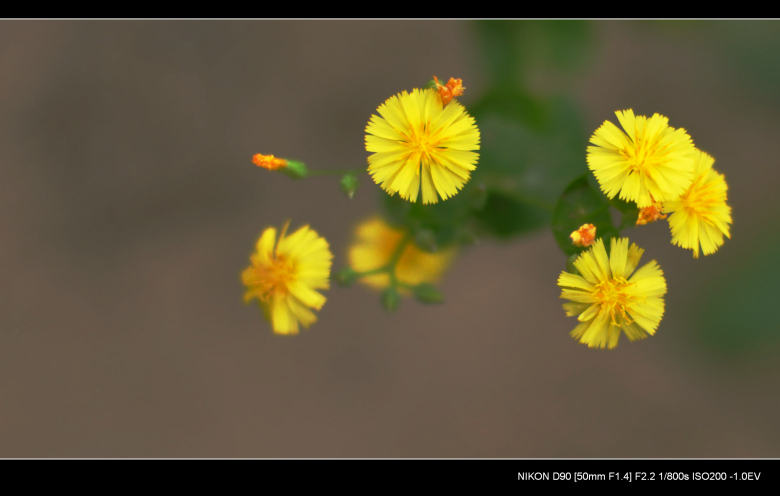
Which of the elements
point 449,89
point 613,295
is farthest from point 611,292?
point 449,89

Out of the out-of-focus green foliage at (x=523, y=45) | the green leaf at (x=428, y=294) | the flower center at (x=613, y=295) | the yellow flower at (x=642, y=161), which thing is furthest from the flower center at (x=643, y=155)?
the out-of-focus green foliage at (x=523, y=45)

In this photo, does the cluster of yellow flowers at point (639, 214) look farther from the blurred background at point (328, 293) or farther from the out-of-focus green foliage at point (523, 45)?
the blurred background at point (328, 293)

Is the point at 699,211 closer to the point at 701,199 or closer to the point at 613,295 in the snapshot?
the point at 701,199

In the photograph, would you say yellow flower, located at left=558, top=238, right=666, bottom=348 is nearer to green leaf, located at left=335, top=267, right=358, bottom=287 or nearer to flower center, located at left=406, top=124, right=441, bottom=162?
flower center, located at left=406, top=124, right=441, bottom=162

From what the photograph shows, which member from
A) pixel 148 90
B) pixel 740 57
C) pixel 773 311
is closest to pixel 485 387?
pixel 773 311

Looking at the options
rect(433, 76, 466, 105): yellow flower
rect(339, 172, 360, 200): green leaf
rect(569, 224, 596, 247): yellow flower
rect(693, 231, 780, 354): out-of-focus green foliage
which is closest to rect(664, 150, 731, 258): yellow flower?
rect(569, 224, 596, 247): yellow flower

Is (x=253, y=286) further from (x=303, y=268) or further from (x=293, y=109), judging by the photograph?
(x=293, y=109)
